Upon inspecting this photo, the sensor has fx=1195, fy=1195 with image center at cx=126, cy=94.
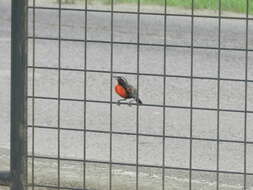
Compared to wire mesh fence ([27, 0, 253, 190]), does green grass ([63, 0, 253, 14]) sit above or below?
above

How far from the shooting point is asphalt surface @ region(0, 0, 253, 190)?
8336 millimetres

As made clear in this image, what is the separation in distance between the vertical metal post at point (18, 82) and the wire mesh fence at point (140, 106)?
0.06 metres

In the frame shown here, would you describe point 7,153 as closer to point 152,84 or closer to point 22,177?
point 22,177

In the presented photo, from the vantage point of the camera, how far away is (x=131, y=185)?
784cm

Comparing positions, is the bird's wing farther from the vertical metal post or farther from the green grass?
the green grass

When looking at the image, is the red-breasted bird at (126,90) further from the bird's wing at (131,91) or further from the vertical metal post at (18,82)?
the vertical metal post at (18,82)

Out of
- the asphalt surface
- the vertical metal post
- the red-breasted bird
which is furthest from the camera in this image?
the asphalt surface

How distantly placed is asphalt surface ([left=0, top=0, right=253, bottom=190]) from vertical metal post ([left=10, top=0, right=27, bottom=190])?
2.67 feet

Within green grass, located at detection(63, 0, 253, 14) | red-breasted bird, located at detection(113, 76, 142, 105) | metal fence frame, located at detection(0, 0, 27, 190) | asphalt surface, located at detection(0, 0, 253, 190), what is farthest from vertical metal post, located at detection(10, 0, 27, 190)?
green grass, located at detection(63, 0, 253, 14)

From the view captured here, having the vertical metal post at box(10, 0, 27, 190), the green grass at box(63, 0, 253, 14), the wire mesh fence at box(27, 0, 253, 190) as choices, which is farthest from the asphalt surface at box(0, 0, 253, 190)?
the vertical metal post at box(10, 0, 27, 190)

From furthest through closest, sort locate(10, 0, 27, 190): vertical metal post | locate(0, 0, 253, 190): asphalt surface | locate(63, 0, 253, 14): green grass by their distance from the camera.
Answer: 1. locate(63, 0, 253, 14): green grass
2. locate(0, 0, 253, 190): asphalt surface
3. locate(10, 0, 27, 190): vertical metal post

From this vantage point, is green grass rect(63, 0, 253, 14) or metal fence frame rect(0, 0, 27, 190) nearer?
metal fence frame rect(0, 0, 27, 190)

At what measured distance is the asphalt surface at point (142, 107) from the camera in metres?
8.34

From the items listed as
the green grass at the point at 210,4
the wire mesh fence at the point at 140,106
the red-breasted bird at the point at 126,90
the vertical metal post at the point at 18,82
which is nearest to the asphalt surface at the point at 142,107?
the wire mesh fence at the point at 140,106
